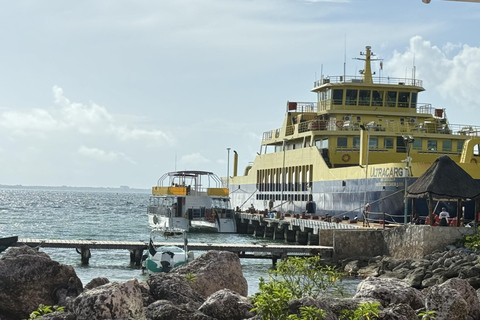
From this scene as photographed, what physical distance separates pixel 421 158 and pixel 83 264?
72.1 ft

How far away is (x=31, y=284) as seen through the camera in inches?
605

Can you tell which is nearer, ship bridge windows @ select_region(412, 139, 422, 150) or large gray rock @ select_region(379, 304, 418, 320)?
large gray rock @ select_region(379, 304, 418, 320)

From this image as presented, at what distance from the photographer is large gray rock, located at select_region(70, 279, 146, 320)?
12125 millimetres

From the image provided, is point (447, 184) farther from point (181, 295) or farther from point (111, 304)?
point (111, 304)

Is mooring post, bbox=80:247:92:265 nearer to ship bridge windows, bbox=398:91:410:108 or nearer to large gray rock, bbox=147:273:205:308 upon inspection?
large gray rock, bbox=147:273:205:308

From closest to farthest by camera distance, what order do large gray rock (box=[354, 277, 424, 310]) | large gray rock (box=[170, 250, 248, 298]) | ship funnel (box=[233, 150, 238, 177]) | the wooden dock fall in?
large gray rock (box=[354, 277, 424, 310]), large gray rock (box=[170, 250, 248, 298]), the wooden dock, ship funnel (box=[233, 150, 238, 177])

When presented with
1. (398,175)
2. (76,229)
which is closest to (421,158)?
(398,175)

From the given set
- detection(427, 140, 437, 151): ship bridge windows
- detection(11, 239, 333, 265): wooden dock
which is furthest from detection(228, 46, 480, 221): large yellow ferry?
detection(11, 239, 333, 265): wooden dock

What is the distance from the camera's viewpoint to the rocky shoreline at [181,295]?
1227cm

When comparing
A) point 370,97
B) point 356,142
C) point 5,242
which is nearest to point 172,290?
point 5,242

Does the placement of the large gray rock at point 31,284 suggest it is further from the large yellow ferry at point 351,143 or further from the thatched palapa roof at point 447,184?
the large yellow ferry at point 351,143

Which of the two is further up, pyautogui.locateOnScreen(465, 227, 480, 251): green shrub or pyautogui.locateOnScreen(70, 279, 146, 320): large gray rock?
pyautogui.locateOnScreen(465, 227, 480, 251): green shrub

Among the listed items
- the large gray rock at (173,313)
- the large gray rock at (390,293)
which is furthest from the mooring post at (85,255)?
the large gray rock at (173,313)

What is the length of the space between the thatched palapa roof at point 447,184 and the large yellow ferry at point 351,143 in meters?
10.0
